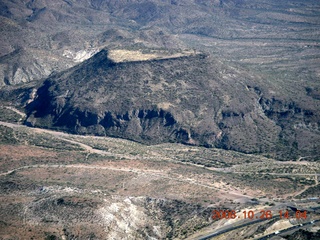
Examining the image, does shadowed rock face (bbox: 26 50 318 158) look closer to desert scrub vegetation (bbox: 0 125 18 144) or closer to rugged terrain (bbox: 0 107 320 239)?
rugged terrain (bbox: 0 107 320 239)

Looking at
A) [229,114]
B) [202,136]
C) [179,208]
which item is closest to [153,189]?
[179,208]

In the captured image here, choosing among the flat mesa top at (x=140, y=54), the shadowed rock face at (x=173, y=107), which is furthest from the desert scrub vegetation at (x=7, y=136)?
the flat mesa top at (x=140, y=54)

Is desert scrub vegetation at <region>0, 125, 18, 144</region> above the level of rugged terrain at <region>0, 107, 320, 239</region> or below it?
below

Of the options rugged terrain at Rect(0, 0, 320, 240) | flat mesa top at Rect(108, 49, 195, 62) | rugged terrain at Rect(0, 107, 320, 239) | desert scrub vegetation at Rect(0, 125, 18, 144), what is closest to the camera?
rugged terrain at Rect(0, 107, 320, 239)

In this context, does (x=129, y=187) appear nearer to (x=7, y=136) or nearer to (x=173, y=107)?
(x=7, y=136)

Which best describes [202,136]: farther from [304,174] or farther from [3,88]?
[3,88]

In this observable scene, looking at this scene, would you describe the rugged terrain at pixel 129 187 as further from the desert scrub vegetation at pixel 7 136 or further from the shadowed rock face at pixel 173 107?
the shadowed rock face at pixel 173 107

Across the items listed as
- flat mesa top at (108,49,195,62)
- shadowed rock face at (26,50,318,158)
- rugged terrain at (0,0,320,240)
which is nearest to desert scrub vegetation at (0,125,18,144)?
rugged terrain at (0,0,320,240)
